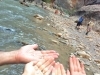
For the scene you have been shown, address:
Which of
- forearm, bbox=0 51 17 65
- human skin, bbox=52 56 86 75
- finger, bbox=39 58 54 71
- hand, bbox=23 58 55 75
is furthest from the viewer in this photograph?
forearm, bbox=0 51 17 65

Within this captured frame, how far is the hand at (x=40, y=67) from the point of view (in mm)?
3561

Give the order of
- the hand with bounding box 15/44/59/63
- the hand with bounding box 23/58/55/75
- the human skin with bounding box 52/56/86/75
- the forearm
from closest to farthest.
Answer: the hand with bounding box 23/58/55/75
the human skin with bounding box 52/56/86/75
the hand with bounding box 15/44/59/63
the forearm

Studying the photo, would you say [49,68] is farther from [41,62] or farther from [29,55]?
[29,55]

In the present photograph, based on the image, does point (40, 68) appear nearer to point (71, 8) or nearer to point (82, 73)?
point (82, 73)

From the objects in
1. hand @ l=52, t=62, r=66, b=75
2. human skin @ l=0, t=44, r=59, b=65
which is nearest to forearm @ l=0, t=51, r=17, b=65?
human skin @ l=0, t=44, r=59, b=65

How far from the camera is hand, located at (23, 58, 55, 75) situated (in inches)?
140

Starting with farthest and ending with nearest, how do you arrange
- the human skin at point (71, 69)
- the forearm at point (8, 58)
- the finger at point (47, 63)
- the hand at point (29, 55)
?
the forearm at point (8, 58) < the hand at point (29, 55) < the human skin at point (71, 69) < the finger at point (47, 63)

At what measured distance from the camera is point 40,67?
3803mm

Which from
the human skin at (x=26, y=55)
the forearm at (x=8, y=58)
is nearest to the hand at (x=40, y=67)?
the human skin at (x=26, y=55)

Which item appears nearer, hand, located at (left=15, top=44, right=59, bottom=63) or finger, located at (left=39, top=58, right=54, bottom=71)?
finger, located at (left=39, top=58, right=54, bottom=71)

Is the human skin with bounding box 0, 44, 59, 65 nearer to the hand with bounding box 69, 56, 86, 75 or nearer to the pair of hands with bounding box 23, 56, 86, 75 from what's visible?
the pair of hands with bounding box 23, 56, 86, 75

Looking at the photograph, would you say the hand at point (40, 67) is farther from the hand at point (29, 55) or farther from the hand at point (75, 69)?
the hand at point (75, 69)

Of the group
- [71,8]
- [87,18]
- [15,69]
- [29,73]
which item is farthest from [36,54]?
[71,8]

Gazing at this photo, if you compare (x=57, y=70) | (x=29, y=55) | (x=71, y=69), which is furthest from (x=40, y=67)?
(x=71, y=69)
